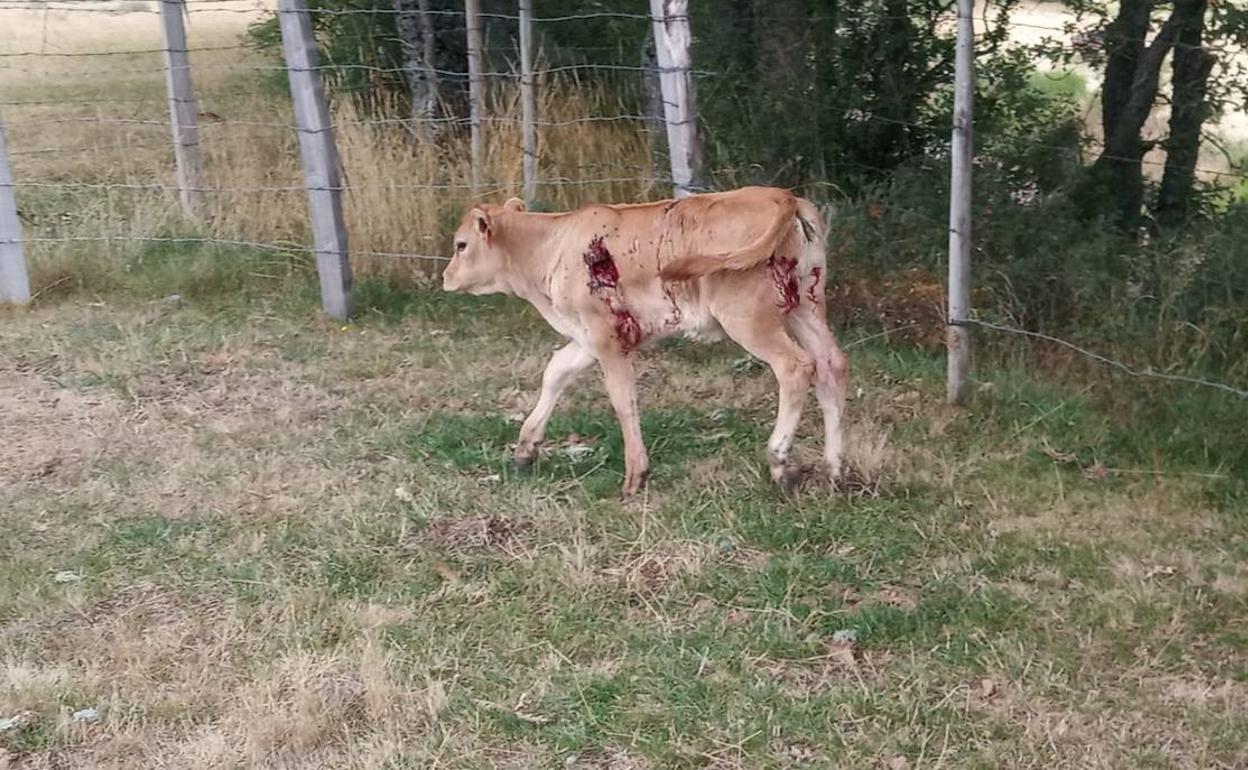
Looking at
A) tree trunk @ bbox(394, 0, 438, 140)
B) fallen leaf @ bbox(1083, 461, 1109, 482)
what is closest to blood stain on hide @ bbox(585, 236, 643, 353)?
fallen leaf @ bbox(1083, 461, 1109, 482)

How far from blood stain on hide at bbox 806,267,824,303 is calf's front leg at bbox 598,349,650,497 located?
82cm

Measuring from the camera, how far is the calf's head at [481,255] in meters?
5.84

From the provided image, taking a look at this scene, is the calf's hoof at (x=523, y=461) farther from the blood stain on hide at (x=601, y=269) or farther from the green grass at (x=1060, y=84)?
the green grass at (x=1060, y=84)

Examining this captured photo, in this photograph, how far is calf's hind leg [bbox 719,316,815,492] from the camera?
207 inches

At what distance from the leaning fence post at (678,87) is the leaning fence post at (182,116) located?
407 centimetres

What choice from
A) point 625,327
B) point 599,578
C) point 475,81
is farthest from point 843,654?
point 475,81

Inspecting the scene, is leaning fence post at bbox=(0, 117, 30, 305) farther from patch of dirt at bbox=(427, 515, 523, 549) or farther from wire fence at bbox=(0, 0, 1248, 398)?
patch of dirt at bbox=(427, 515, 523, 549)

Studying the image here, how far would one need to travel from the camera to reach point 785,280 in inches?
209

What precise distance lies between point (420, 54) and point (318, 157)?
10.4 feet

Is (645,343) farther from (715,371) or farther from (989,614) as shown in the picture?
(989,614)

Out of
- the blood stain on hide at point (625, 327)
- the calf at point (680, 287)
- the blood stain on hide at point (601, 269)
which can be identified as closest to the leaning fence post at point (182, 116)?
the calf at point (680, 287)

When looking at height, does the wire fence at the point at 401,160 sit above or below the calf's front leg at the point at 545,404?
above

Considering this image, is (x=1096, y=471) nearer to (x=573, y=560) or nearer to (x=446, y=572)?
(x=573, y=560)

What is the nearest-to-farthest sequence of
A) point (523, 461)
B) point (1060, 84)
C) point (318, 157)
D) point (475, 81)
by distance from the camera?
point (523, 461) < point (1060, 84) < point (318, 157) < point (475, 81)
